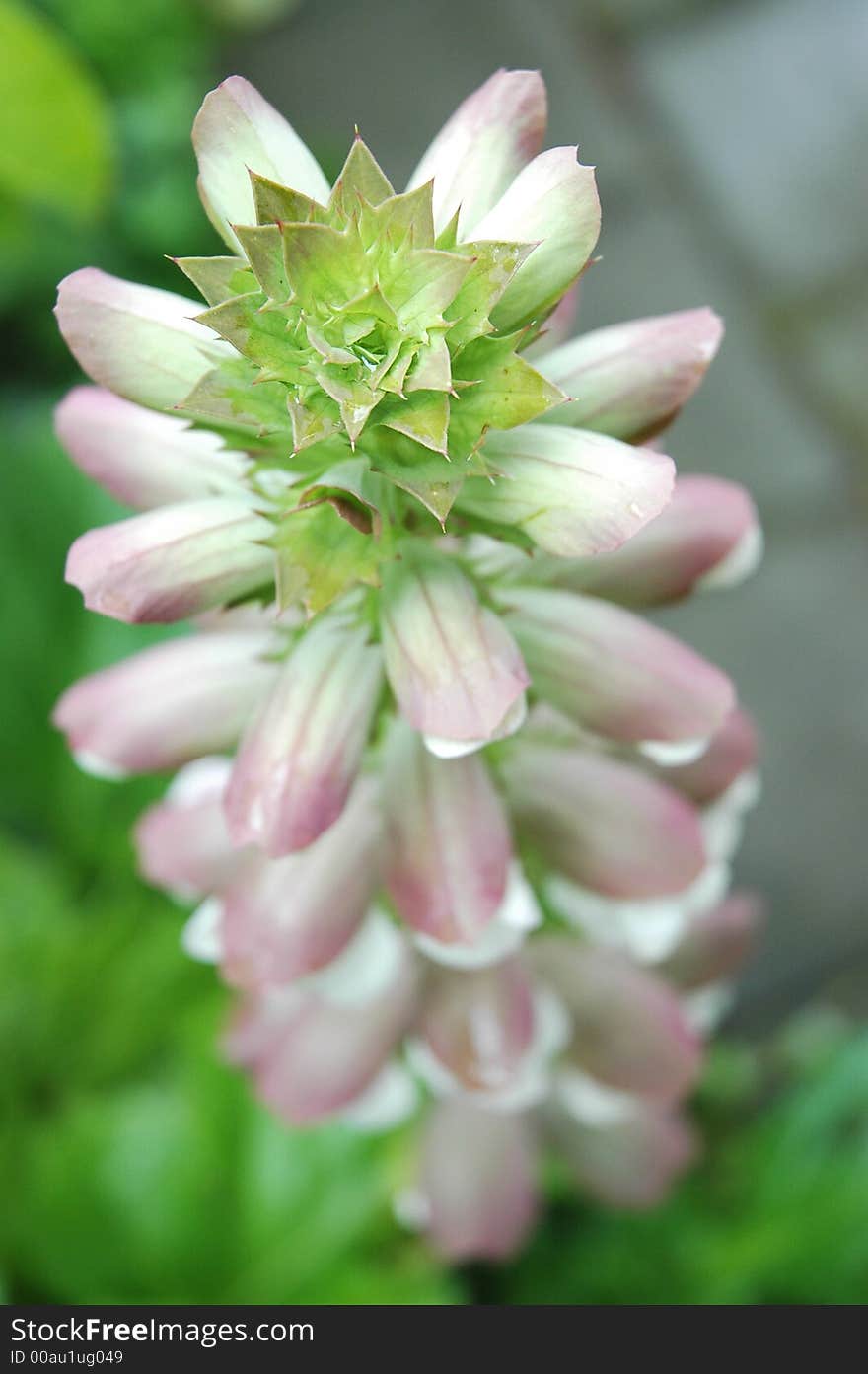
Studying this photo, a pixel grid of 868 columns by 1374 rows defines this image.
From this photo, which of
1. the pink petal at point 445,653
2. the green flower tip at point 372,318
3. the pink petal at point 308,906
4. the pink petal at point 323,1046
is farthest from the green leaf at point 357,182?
the pink petal at point 323,1046

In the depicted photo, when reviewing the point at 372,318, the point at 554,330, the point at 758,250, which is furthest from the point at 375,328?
the point at 758,250

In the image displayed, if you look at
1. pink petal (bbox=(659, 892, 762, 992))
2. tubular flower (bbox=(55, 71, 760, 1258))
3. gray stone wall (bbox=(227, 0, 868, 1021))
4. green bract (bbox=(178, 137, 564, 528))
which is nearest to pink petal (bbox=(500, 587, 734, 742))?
tubular flower (bbox=(55, 71, 760, 1258))

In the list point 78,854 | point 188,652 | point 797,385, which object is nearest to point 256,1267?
point 78,854

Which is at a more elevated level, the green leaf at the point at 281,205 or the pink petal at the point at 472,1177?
the green leaf at the point at 281,205

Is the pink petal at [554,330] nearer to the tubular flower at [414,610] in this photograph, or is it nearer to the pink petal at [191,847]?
the tubular flower at [414,610]

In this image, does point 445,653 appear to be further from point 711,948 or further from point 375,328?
point 711,948

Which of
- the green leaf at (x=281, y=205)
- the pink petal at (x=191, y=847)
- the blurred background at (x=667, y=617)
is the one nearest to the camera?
the green leaf at (x=281, y=205)
